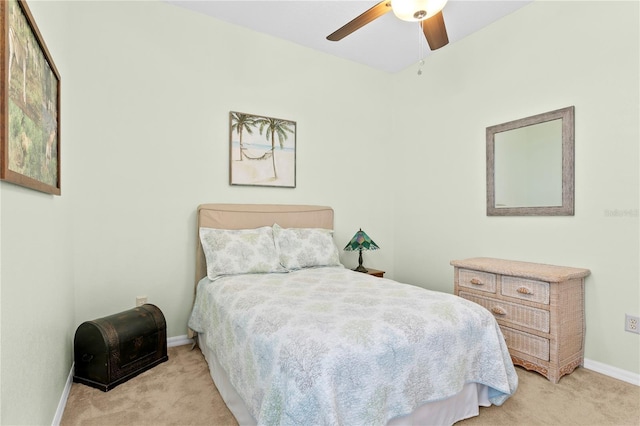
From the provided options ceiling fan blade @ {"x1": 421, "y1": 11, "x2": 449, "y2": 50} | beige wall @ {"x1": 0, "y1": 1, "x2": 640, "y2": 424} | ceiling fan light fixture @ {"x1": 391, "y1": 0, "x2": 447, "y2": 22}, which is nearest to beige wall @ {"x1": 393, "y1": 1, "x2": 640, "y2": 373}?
beige wall @ {"x1": 0, "y1": 1, "x2": 640, "y2": 424}

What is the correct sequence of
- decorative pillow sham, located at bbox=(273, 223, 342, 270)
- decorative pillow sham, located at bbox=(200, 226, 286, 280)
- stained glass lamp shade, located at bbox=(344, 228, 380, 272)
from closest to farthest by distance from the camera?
decorative pillow sham, located at bbox=(200, 226, 286, 280) < decorative pillow sham, located at bbox=(273, 223, 342, 270) < stained glass lamp shade, located at bbox=(344, 228, 380, 272)

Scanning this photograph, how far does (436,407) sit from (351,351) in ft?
2.14

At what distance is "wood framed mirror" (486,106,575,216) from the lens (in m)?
2.62

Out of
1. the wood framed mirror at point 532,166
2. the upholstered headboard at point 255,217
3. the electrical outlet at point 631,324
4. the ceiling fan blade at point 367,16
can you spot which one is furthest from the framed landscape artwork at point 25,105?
the electrical outlet at point 631,324

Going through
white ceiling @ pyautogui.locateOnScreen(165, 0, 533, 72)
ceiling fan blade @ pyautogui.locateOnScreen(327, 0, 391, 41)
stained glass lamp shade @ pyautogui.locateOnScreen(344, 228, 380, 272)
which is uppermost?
white ceiling @ pyautogui.locateOnScreen(165, 0, 533, 72)

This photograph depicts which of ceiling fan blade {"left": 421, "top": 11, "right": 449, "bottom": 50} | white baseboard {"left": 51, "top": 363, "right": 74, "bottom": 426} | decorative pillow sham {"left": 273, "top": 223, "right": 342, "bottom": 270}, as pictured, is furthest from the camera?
decorative pillow sham {"left": 273, "top": 223, "right": 342, "bottom": 270}

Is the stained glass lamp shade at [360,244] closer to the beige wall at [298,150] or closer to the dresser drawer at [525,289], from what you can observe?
the beige wall at [298,150]

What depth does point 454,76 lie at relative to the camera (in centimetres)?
348

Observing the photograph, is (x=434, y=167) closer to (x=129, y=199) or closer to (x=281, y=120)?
(x=281, y=120)

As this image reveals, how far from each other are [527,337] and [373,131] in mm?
2608

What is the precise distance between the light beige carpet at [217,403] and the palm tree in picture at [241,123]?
201 centimetres

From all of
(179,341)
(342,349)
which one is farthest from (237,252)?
(342,349)

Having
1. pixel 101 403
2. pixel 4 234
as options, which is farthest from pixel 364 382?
pixel 101 403

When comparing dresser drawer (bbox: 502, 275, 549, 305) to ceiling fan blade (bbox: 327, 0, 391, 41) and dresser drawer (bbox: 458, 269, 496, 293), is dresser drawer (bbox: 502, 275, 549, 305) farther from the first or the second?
ceiling fan blade (bbox: 327, 0, 391, 41)
